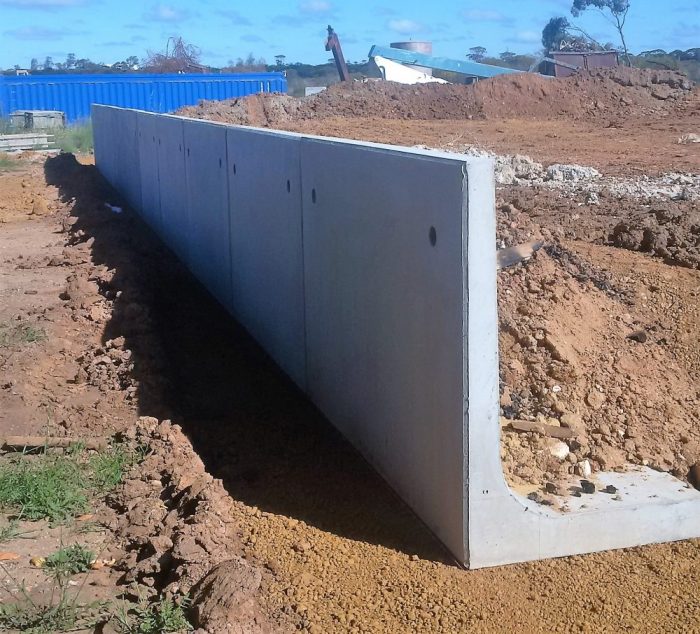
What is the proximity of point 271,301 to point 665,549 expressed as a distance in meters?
3.71

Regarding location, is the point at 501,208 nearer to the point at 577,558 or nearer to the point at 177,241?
the point at 177,241

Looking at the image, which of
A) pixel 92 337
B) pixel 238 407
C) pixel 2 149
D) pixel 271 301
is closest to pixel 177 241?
pixel 92 337

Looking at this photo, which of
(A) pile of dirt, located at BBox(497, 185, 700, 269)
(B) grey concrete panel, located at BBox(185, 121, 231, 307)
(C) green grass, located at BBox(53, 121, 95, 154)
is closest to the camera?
(A) pile of dirt, located at BBox(497, 185, 700, 269)

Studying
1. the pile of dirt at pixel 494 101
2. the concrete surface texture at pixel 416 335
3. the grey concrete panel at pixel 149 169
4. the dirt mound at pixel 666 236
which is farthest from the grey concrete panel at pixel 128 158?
the pile of dirt at pixel 494 101

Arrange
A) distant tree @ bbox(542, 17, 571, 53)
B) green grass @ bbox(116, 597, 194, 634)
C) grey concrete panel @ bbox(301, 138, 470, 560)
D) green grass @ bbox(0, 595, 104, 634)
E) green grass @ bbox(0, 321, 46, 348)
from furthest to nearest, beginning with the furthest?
distant tree @ bbox(542, 17, 571, 53), green grass @ bbox(0, 321, 46, 348), grey concrete panel @ bbox(301, 138, 470, 560), green grass @ bbox(0, 595, 104, 634), green grass @ bbox(116, 597, 194, 634)

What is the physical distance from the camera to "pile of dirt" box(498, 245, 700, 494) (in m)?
4.97

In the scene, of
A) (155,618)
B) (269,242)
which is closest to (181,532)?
(155,618)

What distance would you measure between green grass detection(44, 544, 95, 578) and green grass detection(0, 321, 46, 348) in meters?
3.97

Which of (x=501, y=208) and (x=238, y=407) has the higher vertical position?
(x=501, y=208)

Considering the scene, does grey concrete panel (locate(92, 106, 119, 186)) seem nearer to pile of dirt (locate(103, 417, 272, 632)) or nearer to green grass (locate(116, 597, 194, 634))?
pile of dirt (locate(103, 417, 272, 632))

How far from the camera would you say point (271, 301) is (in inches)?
285

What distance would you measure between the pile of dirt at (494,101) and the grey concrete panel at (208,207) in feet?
75.4

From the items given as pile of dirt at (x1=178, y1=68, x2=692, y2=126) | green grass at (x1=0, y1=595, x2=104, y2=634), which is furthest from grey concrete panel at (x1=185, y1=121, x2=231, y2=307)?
pile of dirt at (x1=178, y1=68, x2=692, y2=126)

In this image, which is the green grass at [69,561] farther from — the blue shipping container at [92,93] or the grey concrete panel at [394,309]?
the blue shipping container at [92,93]
